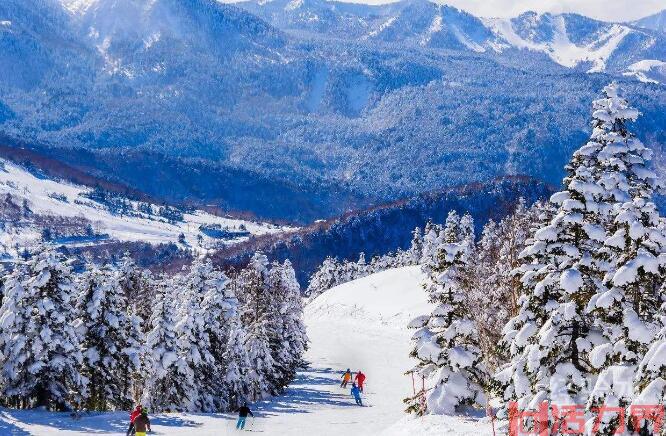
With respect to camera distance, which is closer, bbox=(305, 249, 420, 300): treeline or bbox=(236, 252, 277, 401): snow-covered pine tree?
bbox=(236, 252, 277, 401): snow-covered pine tree

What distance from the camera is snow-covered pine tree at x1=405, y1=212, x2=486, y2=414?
29.0m

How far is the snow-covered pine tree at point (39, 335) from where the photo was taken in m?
38.0

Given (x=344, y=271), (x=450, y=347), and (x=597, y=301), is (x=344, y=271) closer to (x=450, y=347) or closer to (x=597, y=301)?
(x=450, y=347)

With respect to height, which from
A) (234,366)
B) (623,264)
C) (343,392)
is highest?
(623,264)

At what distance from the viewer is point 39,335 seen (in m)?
38.1

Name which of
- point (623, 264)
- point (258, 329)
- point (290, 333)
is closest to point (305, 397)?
point (290, 333)

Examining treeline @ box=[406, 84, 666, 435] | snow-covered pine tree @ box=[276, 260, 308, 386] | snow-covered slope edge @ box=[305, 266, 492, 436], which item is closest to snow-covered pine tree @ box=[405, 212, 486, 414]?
snow-covered slope edge @ box=[305, 266, 492, 436]

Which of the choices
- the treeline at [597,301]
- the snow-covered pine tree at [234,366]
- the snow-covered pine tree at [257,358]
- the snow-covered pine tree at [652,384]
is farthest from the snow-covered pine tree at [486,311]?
the snow-covered pine tree at [234,366]

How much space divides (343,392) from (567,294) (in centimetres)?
4456

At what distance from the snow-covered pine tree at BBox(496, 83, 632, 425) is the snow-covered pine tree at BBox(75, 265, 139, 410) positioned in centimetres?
2660

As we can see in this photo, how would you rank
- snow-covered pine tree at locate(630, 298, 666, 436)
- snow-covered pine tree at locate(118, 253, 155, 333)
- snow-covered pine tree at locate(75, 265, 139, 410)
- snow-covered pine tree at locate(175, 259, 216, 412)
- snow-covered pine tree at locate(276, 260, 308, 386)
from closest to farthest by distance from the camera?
snow-covered pine tree at locate(630, 298, 666, 436) → snow-covered pine tree at locate(75, 265, 139, 410) → snow-covered pine tree at locate(175, 259, 216, 412) → snow-covered pine tree at locate(118, 253, 155, 333) → snow-covered pine tree at locate(276, 260, 308, 386)

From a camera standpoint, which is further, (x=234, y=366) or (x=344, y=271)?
(x=344, y=271)

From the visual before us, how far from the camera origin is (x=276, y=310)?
197 ft

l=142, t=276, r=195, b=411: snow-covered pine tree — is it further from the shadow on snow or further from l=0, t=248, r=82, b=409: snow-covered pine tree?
l=0, t=248, r=82, b=409: snow-covered pine tree
